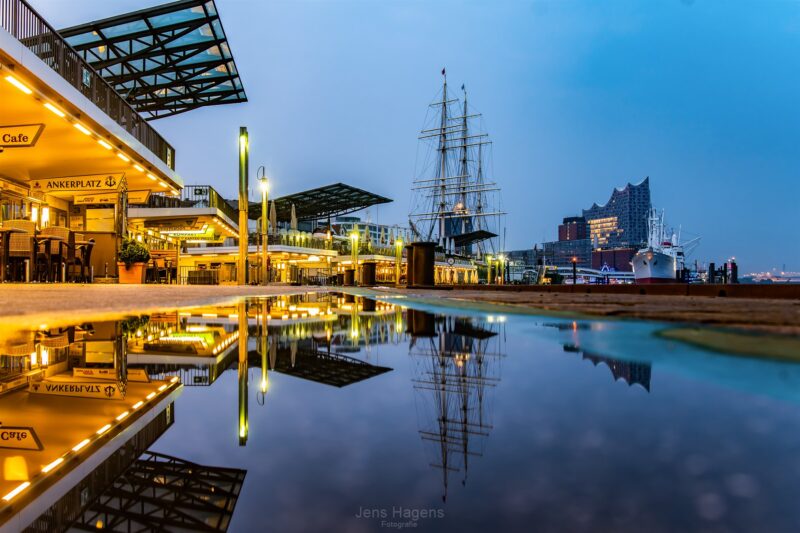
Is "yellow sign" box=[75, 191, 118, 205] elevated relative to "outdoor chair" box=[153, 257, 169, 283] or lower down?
elevated

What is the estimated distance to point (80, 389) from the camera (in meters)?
1.12

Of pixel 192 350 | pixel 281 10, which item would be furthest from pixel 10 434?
pixel 281 10

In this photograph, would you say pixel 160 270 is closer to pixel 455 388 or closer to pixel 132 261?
pixel 132 261

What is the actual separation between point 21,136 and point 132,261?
161 inches

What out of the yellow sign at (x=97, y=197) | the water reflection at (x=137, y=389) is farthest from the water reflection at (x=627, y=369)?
the yellow sign at (x=97, y=197)

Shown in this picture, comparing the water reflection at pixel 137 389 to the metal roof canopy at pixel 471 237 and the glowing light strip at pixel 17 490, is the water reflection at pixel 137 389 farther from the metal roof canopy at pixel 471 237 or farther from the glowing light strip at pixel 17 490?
the metal roof canopy at pixel 471 237

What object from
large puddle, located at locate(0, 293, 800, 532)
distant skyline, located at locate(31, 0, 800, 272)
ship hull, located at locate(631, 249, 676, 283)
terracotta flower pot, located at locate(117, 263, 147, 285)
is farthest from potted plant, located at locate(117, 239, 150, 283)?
distant skyline, located at locate(31, 0, 800, 272)

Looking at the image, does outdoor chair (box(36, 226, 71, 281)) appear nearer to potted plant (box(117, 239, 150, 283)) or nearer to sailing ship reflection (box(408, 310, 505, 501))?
potted plant (box(117, 239, 150, 283))

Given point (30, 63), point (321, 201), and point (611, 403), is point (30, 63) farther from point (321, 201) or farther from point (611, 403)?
point (321, 201)

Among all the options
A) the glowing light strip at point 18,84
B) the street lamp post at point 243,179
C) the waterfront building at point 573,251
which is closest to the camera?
the glowing light strip at point 18,84

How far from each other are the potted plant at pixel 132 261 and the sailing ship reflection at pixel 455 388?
11.6 m

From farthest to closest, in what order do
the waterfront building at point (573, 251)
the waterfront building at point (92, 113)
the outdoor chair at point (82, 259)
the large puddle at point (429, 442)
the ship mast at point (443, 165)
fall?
the waterfront building at point (573, 251) → the ship mast at point (443, 165) → the outdoor chair at point (82, 259) → the waterfront building at point (92, 113) → the large puddle at point (429, 442)

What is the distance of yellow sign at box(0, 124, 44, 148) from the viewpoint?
26.9 feet

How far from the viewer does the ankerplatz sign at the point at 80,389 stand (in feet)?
3.51
